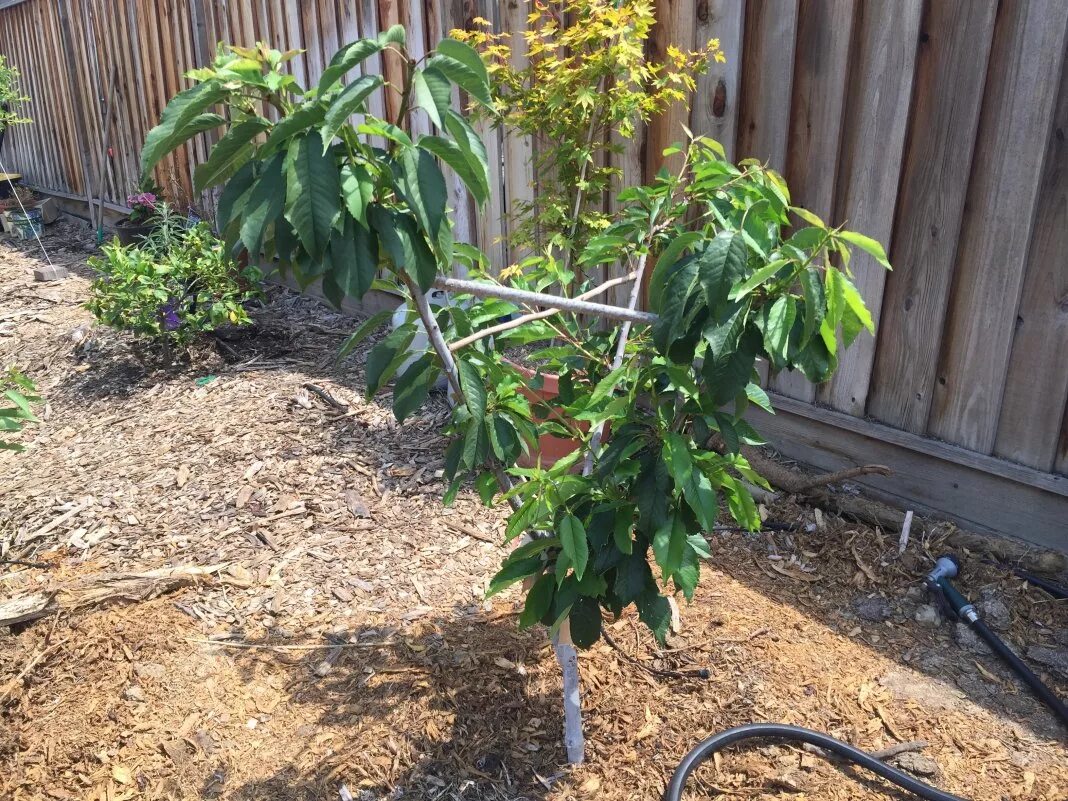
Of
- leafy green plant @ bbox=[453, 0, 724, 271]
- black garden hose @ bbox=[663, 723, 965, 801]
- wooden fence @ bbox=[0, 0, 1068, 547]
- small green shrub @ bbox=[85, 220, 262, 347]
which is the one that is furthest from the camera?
small green shrub @ bbox=[85, 220, 262, 347]

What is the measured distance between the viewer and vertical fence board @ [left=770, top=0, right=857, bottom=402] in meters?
2.84

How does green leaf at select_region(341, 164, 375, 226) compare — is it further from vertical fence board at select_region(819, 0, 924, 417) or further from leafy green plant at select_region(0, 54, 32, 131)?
leafy green plant at select_region(0, 54, 32, 131)

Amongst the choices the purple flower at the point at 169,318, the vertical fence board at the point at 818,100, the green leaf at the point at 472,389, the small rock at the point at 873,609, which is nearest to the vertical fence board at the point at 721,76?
the vertical fence board at the point at 818,100

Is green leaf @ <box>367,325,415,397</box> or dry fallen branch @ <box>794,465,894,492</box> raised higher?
Result: green leaf @ <box>367,325,415,397</box>

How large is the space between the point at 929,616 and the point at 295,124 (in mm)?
2326

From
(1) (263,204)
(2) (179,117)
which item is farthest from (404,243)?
(2) (179,117)

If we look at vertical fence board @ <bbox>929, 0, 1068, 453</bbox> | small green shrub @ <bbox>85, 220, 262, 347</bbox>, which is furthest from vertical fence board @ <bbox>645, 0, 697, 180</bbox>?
small green shrub @ <bbox>85, 220, 262, 347</bbox>

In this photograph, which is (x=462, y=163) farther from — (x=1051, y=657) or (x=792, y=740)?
(x=1051, y=657)

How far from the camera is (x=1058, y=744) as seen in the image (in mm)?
2189

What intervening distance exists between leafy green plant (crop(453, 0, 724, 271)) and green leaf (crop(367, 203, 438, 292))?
1.70 m

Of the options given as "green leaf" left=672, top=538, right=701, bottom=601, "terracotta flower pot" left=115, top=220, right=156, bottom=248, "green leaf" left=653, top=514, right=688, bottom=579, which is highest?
"green leaf" left=653, top=514, right=688, bottom=579

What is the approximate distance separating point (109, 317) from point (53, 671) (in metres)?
2.53

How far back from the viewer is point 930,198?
275 centimetres

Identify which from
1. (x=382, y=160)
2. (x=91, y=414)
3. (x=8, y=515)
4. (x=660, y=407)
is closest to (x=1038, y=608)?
(x=660, y=407)
